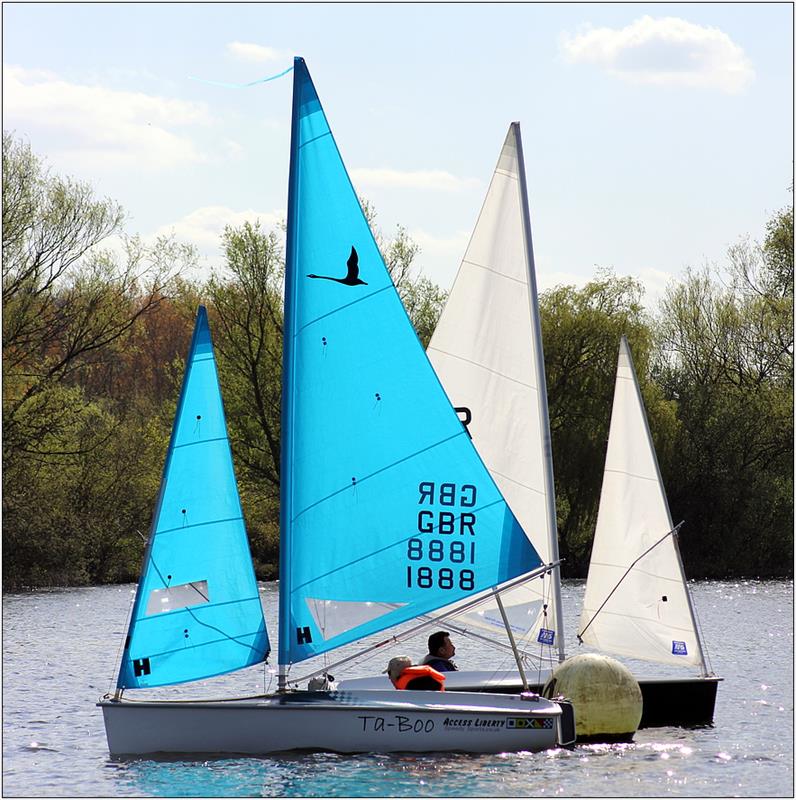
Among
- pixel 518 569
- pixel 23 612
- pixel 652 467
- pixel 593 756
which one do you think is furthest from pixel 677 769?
pixel 23 612

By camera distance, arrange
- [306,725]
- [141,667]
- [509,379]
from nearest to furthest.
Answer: [306,725], [141,667], [509,379]

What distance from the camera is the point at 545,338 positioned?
159 feet

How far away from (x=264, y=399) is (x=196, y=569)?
3201cm

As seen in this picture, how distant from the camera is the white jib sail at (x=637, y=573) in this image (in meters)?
19.0

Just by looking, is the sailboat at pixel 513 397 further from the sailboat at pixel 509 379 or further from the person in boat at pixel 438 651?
the person in boat at pixel 438 651

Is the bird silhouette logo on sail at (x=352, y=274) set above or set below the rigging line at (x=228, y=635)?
above

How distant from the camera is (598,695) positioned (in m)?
15.9

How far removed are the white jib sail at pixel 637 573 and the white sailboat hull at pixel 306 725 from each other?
4642 mm

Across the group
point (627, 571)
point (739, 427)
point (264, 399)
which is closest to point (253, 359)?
point (264, 399)

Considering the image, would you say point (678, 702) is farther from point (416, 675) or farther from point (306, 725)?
point (306, 725)

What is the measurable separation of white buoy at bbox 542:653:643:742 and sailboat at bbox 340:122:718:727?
1.62m

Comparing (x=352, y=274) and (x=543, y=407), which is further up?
(x=352, y=274)

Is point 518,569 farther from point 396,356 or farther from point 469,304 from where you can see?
point 469,304

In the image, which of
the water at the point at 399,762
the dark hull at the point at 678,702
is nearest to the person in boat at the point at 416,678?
the water at the point at 399,762
